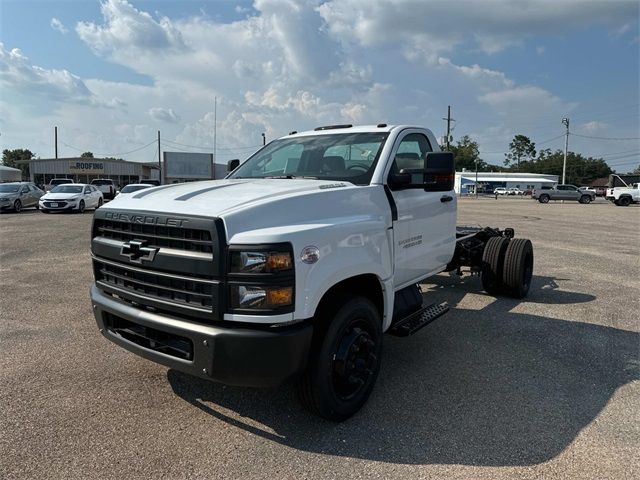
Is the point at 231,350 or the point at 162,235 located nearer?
the point at 231,350

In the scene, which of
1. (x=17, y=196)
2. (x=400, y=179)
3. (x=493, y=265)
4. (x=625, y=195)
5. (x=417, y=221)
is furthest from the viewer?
(x=625, y=195)

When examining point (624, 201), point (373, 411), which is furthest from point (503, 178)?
point (373, 411)

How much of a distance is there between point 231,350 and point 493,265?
4.90m

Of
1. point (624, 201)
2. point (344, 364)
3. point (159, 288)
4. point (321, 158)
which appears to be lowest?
point (344, 364)

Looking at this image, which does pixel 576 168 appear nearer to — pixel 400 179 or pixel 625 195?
pixel 625 195

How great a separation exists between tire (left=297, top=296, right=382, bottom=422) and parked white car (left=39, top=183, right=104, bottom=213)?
21.0 m

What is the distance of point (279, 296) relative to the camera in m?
2.73

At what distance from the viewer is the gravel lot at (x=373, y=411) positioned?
2842 mm

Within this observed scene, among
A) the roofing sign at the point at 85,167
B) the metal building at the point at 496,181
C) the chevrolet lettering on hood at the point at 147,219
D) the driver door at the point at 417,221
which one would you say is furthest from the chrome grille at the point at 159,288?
the metal building at the point at 496,181

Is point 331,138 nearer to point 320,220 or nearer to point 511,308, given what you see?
point 320,220

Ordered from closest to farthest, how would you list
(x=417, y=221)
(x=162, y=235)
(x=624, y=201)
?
(x=162, y=235) < (x=417, y=221) < (x=624, y=201)

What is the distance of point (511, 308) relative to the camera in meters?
6.29

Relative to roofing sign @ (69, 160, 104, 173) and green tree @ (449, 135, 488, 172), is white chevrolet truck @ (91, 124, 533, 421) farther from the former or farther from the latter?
green tree @ (449, 135, 488, 172)

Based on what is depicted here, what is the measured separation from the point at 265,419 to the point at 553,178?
376 ft
